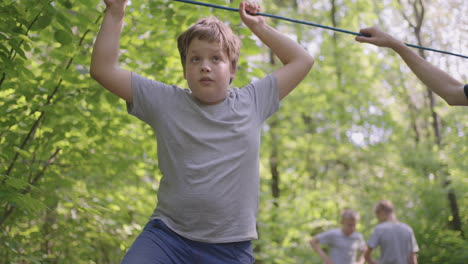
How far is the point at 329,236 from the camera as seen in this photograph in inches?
270

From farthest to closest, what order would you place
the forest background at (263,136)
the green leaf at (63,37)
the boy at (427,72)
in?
the forest background at (263,136), the green leaf at (63,37), the boy at (427,72)

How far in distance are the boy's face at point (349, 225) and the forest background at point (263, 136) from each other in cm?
86

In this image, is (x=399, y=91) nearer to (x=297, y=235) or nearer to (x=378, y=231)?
(x=297, y=235)

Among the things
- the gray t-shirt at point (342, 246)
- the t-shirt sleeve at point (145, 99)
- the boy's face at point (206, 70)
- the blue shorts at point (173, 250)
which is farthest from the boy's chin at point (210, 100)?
the gray t-shirt at point (342, 246)

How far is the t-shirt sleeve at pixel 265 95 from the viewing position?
81.8 inches

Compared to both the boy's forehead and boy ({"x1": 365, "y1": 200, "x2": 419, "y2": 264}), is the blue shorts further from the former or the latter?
boy ({"x1": 365, "y1": 200, "x2": 419, "y2": 264})

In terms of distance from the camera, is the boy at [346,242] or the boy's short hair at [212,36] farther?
the boy at [346,242]

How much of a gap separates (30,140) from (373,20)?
1048 cm

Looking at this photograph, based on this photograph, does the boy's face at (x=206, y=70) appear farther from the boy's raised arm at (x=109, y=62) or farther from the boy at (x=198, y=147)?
the boy's raised arm at (x=109, y=62)

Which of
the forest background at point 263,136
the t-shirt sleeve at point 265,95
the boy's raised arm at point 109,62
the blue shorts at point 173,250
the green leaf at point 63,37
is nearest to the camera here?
the blue shorts at point 173,250

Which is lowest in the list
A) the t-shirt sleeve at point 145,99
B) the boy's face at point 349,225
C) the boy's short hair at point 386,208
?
the boy's face at point 349,225

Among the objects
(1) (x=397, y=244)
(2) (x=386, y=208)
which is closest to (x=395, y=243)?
(1) (x=397, y=244)

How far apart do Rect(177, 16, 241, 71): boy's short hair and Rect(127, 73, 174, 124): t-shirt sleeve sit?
0.73 ft

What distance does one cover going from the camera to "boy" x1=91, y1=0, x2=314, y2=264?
1.82 m
